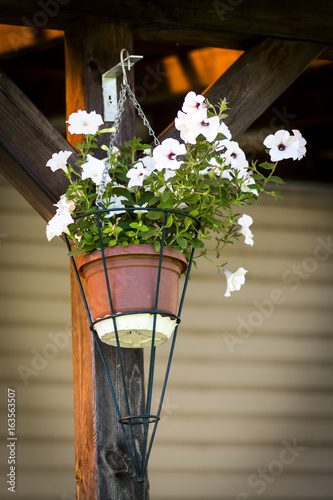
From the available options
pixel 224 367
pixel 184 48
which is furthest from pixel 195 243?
pixel 224 367

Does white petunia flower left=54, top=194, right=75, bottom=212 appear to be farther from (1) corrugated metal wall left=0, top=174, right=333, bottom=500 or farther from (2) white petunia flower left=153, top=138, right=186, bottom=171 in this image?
(1) corrugated metal wall left=0, top=174, right=333, bottom=500

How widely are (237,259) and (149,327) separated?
2.23m

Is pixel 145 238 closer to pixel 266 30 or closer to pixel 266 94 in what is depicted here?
pixel 266 94

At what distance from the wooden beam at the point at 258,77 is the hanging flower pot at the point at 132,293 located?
0.75 metres

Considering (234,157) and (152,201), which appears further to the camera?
(234,157)

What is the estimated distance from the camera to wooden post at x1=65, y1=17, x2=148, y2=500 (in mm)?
2229

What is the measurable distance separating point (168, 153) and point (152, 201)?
0.43 feet

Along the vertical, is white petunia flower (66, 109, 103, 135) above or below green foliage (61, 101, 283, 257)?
above

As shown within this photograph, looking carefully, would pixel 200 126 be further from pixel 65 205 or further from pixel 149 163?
pixel 65 205

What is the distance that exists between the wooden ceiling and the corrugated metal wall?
15.3 inches

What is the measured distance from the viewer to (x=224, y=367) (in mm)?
4098

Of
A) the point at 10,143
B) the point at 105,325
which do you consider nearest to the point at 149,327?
the point at 105,325

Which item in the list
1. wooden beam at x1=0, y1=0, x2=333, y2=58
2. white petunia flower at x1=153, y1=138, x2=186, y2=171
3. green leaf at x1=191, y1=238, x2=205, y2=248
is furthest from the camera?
wooden beam at x1=0, y1=0, x2=333, y2=58

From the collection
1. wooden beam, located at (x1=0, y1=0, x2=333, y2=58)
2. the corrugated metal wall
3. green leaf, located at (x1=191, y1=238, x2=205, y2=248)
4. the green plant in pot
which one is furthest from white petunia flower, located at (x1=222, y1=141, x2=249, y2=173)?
the corrugated metal wall
